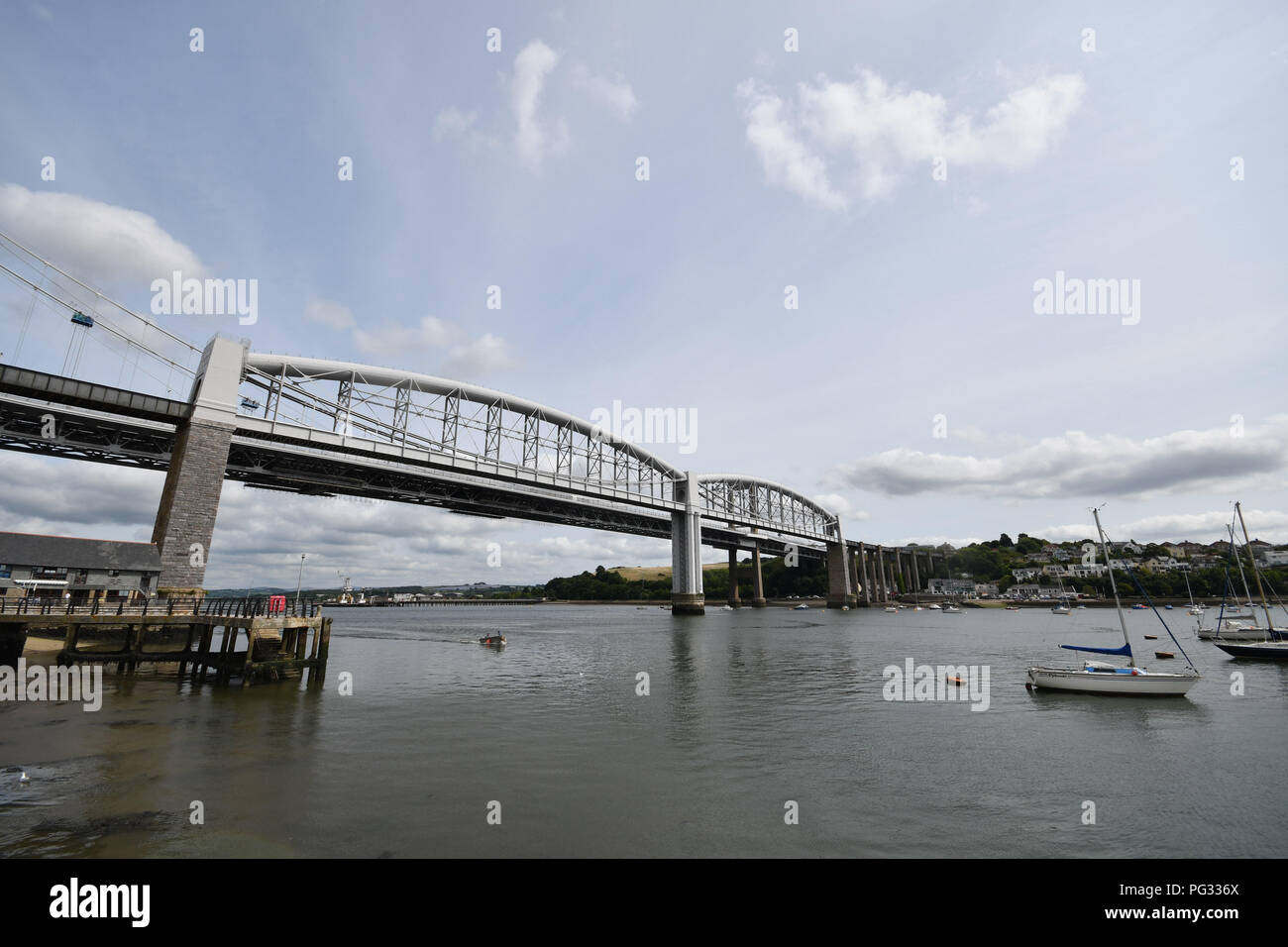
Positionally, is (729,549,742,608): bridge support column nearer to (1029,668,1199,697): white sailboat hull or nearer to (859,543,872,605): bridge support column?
(859,543,872,605): bridge support column

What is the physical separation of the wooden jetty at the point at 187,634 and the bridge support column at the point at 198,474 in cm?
457

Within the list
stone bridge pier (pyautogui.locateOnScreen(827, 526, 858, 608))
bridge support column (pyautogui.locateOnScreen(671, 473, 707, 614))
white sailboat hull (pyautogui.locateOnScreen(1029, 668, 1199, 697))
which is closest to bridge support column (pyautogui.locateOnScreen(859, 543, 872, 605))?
stone bridge pier (pyautogui.locateOnScreen(827, 526, 858, 608))

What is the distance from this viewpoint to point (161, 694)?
22.4 meters

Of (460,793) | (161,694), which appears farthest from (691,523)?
(460,793)

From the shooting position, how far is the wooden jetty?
24172 mm

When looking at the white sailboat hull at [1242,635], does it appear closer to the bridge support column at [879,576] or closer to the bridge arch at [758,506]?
the bridge arch at [758,506]

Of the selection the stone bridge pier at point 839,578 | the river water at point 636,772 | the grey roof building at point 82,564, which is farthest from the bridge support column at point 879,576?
the grey roof building at point 82,564

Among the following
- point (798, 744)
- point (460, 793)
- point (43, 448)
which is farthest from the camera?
point (43, 448)

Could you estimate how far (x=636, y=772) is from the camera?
13469mm

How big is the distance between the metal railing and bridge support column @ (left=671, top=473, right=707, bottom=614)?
69.0 m

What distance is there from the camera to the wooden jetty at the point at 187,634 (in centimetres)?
2417
